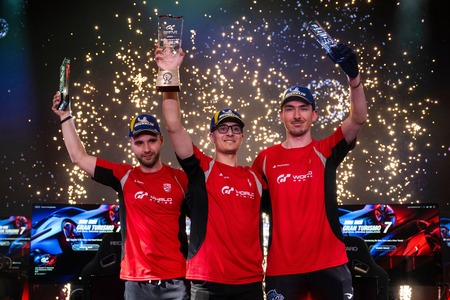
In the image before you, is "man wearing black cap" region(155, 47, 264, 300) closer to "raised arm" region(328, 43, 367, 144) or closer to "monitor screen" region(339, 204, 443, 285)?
"raised arm" region(328, 43, 367, 144)

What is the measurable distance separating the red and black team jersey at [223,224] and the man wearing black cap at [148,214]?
0.36m

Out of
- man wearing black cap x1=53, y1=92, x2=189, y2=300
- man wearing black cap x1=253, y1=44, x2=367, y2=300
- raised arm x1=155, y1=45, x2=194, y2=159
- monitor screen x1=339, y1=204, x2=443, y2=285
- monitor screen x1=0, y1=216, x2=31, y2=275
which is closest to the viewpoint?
man wearing black cap x1=253, y1=44, x2=367, y2=300

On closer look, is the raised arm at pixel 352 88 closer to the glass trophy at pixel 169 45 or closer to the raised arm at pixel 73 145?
the glass trophy at pixel 169 45

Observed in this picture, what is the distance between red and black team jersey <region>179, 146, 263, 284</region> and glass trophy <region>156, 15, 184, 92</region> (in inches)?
17.0

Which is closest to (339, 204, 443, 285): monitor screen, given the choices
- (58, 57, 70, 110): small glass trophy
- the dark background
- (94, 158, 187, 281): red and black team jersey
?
the dark background

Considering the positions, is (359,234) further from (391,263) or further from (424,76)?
(424,76)

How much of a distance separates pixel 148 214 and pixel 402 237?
91.8 inches

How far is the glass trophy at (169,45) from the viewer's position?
8.69ft

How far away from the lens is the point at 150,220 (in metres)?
3.07

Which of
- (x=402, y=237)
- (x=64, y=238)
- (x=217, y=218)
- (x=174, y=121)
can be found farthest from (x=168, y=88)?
(x=402, y=237)

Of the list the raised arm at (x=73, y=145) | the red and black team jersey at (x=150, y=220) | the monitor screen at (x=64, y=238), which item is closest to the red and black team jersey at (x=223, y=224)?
the red and black team jersey at (x=150, y=220)

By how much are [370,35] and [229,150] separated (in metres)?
3.83

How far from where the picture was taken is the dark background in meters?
5.80

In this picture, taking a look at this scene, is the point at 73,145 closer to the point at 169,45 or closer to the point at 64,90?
the point at 64,90
